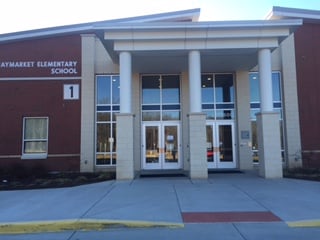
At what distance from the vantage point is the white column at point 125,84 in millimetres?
15914

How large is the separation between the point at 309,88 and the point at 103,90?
11.8m

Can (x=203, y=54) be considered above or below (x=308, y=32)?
below

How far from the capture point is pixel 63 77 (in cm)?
2088

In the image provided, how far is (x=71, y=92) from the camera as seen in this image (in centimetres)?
2075

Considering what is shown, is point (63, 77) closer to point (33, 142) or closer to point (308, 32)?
point (33, 142)

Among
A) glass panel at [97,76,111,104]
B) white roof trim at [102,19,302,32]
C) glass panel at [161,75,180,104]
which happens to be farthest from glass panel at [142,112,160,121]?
white roof trim at [102,19,302,32]

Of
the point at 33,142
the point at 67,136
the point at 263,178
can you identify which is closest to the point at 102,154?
the point at 67,136

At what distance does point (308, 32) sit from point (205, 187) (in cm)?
1298

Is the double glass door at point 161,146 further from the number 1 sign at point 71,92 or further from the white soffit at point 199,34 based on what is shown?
the white soffit at point 199,34

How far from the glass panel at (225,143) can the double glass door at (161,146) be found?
2.40m

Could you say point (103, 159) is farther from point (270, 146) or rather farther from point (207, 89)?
point (270, 146)

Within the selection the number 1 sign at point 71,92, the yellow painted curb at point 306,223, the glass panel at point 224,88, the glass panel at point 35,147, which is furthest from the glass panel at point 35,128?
the yellow painted curb at point 306,223

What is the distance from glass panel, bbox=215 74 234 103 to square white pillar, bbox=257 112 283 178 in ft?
16.7

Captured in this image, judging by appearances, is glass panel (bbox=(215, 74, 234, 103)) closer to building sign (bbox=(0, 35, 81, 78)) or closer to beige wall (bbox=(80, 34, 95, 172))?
beige wall (bbox=(80, 34, 95, 172))
